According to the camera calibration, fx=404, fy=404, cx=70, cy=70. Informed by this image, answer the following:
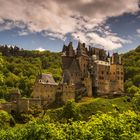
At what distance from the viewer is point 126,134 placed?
43062 mm

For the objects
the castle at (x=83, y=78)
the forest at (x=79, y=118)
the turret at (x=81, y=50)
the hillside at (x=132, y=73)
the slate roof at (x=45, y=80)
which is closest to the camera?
the forest at (x=79, y=118)

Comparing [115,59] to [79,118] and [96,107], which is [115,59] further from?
[79,118]

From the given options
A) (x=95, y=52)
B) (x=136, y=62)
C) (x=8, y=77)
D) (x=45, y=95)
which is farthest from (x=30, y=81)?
(x=45, y=95)

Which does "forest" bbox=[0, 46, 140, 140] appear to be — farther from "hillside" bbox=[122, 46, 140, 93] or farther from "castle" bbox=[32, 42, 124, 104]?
"castle" bbox=[32, 42, 124, 104]

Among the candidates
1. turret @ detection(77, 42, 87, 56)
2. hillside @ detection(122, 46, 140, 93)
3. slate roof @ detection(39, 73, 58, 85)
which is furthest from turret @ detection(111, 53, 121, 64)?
slate roof @ detection(39, 73, 58, 85)

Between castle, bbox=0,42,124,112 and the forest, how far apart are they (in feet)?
9.99

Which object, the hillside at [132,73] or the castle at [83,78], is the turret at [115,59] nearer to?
the castle at [83,78]

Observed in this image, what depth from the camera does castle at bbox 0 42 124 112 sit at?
100481 mm

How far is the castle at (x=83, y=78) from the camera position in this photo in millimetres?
102062

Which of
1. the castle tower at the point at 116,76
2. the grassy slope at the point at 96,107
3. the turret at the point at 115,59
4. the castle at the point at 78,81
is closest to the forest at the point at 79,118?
the grassy slope at the point at 96,107

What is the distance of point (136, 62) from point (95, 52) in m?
60.2

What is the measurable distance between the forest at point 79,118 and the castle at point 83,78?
14.3 feet

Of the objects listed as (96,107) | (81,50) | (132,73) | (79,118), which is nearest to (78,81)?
(81,50)

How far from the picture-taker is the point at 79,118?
88.4m
